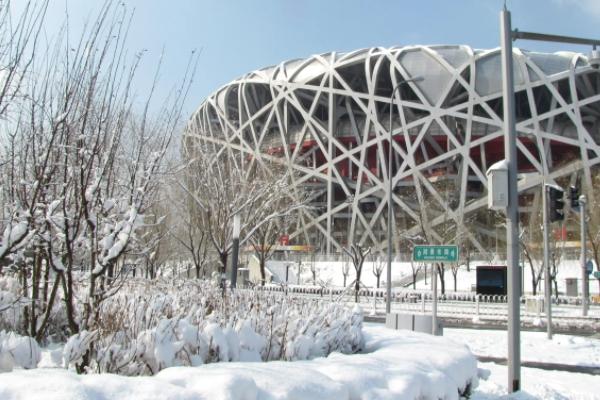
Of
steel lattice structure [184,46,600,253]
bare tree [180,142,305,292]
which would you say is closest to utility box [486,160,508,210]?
bare tree [180,142,305,292]

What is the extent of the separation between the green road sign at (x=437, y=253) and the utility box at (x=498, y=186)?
18.8 ft

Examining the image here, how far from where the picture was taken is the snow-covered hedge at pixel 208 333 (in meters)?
4.71

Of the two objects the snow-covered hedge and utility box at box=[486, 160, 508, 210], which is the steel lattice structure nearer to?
utility box at box=[486, 160, 508, 210]

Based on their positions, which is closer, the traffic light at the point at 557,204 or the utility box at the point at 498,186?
the utility box at the point at 498,186

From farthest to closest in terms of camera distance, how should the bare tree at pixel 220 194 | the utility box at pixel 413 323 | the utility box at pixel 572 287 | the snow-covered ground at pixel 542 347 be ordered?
the utility box at pixel 572 287 → the bare tree at pixel 220 194 → the snow-covered ground at pixel 542 347 → the utility box at pixel 413 323

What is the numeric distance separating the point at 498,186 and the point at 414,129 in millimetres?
47929

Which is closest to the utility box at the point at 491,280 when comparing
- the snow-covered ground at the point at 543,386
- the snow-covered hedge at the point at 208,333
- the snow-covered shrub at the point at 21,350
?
the snow-covered ground at the point at 543,386

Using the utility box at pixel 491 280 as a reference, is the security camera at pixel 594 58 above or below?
above

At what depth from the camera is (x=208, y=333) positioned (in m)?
5.35

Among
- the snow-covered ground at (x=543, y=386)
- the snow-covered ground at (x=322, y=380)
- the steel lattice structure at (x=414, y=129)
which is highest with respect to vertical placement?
the steel lattice structure at (x=414, y=129)

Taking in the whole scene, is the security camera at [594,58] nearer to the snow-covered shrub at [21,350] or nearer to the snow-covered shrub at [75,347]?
Answer: the snow-covered shrub at [75,347]

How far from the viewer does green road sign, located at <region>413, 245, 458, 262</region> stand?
12930 millimetres

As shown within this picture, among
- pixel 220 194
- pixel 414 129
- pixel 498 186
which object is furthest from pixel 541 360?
pixel 414 129

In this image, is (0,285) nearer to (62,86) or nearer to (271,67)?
(62,86)
